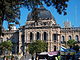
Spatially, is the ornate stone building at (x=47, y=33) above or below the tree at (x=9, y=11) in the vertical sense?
below

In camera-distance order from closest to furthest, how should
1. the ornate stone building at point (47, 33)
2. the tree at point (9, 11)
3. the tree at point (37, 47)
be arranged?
the tree at point (9, 11) → the tree at point (37, 47) → the ornate stone building at point (47, 33)

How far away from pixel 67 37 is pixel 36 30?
10.2 meters

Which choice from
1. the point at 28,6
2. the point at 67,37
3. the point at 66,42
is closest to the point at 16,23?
the point at 28,6

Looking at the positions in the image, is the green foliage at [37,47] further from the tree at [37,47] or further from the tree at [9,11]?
the tree at [9,11]

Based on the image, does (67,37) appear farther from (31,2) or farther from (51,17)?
(31,2)

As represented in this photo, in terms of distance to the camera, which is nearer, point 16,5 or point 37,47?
point 16,5

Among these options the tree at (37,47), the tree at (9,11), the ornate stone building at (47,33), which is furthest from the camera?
the ornate stone building at (47,33)

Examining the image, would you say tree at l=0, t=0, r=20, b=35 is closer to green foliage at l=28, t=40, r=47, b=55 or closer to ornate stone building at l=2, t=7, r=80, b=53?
green foliage at l=28, t=40, r=47, b=55

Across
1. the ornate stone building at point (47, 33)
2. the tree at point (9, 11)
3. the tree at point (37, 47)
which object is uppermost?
the tree at point (9, 11)

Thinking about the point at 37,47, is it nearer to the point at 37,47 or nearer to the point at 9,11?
the point at 37,47

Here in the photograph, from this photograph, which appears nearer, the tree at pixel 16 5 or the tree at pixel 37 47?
the tree at pixel 16 5

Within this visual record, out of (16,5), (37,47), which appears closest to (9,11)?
(16,5)

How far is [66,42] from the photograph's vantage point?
7931 centimetres

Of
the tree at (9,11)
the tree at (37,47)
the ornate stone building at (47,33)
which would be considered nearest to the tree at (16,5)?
the tree at (9,11)
